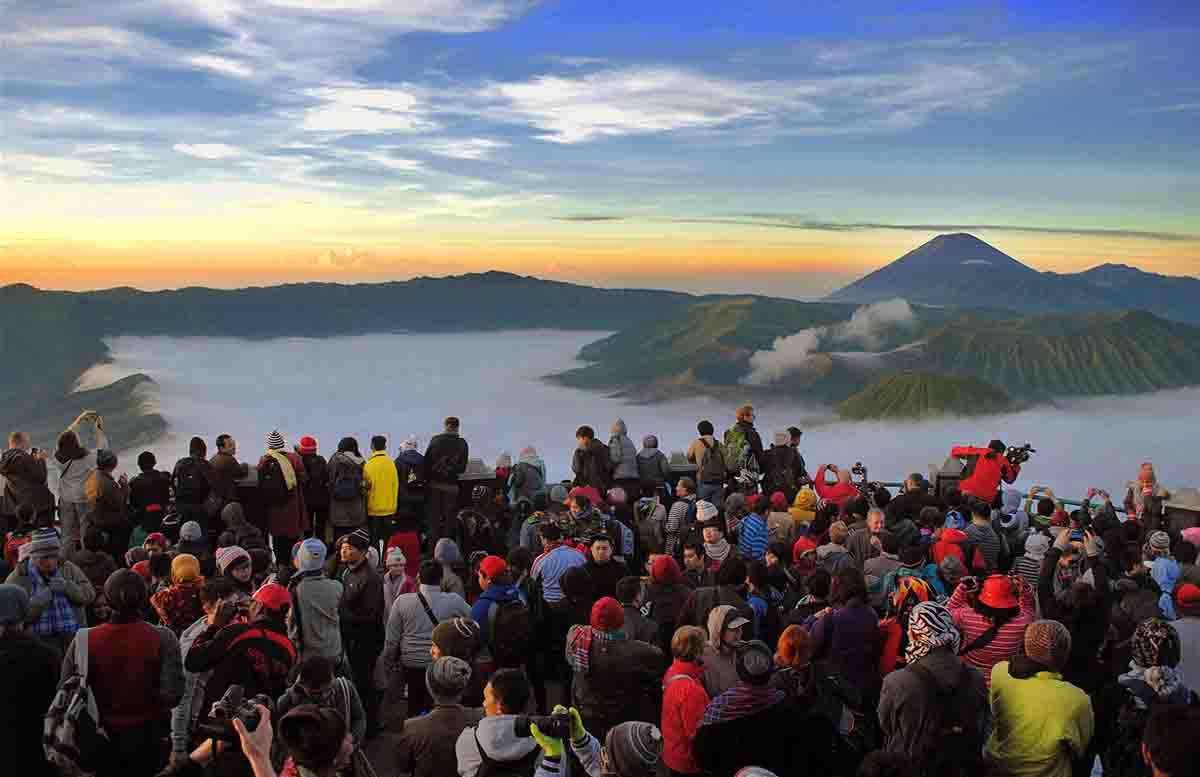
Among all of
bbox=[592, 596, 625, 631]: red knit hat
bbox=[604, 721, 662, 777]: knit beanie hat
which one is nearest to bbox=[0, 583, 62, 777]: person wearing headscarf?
bbox=[592, 596, 625, 631]: red knit hat

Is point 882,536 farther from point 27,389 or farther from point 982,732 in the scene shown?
point 27,389

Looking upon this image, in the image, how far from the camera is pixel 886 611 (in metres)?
7.41

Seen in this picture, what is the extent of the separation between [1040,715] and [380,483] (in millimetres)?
7787

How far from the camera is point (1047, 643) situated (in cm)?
524

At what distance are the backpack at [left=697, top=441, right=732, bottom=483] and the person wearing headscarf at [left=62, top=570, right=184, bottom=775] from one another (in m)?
8.28

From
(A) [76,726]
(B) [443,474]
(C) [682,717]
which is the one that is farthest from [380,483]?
(C) [682,717]

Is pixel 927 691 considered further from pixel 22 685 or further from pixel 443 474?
pixel 443 474

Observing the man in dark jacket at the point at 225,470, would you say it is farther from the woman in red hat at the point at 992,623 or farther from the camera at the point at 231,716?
the woman in red hat at the point at 992,623

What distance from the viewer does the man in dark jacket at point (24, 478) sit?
34.8ft

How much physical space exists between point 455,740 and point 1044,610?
5.11 metres

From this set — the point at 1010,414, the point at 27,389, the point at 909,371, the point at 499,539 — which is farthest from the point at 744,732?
the point at 27,389

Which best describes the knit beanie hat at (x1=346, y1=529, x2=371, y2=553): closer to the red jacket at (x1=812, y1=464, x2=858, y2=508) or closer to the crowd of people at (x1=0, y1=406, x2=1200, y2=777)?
the crowd of people at (x1=0, y1=406, x2=1200, y2=777)

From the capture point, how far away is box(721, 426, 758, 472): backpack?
42.2ft

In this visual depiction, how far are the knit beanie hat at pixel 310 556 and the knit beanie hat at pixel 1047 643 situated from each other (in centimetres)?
413
